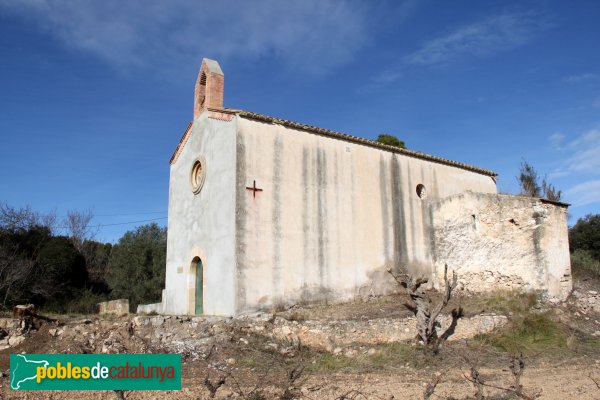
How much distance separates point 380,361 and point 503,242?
6.90 m

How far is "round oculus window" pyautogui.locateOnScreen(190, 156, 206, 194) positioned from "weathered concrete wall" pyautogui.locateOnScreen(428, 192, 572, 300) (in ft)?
27.5

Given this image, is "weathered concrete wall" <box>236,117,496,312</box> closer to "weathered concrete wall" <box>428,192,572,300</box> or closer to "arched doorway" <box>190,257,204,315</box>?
"weathered concrete wall" <box>428,192,572,300</box>

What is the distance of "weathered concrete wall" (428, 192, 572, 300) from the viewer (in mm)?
14555

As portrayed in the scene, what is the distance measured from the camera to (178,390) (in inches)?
299

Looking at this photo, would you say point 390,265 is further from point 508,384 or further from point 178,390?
point 178,390

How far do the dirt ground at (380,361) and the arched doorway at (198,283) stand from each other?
3.19 meters

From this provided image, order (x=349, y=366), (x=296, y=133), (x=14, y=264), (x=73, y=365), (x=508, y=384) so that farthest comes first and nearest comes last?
(x=14, y=264) → (x=296, y=133) → (x=349, y=366) → (x=508, y=384) → (x=73, y=365)

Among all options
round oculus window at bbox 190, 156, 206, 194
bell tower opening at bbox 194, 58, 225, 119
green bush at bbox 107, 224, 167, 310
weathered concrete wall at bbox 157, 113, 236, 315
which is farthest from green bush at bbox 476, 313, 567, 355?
green bush at bbox 107, 224, 167, 310

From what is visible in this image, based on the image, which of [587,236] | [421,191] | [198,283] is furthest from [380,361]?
[587,236]

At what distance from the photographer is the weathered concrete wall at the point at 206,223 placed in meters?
12.9

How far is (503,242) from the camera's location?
1525 cm

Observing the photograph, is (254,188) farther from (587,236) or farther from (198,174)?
(587,236)

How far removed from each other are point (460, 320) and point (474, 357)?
2.08m

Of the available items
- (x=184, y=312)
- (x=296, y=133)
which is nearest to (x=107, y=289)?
(x=184, y=312)
